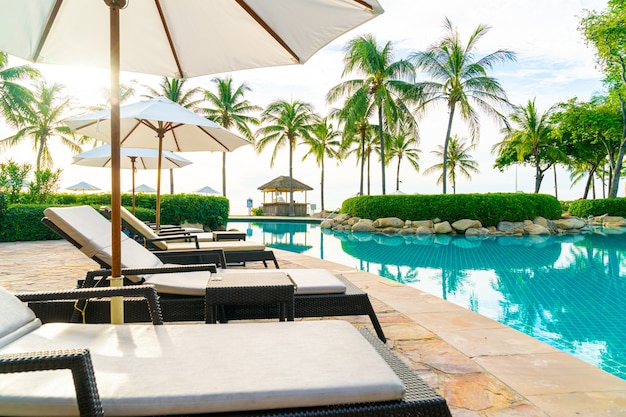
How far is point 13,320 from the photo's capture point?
171cm

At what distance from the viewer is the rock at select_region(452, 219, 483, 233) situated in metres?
16.0

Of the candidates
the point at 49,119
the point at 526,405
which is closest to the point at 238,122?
the point at 49,119

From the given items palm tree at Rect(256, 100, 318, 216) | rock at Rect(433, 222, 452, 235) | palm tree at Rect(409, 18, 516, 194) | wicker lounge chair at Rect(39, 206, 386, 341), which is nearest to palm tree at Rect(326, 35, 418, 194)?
palm tree at Rect(409, 18, 516, 194)

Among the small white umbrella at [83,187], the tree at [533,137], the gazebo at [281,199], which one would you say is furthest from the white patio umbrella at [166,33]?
the small white umbrella at [83,187]

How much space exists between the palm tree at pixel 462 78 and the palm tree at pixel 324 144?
11085 mm

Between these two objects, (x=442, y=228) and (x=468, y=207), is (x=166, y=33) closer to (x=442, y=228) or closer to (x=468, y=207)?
(x=442, y=228)

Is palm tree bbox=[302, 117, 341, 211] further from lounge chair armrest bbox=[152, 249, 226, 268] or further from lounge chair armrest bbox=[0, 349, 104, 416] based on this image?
lounge chair armrest bbox=[0, 349, 104, 416]

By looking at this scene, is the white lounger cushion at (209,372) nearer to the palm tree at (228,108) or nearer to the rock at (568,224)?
the rock at (568,224)

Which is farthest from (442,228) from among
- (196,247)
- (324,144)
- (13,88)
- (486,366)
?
(13,88)

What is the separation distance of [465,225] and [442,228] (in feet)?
3.04

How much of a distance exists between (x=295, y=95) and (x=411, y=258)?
2300 centimetres

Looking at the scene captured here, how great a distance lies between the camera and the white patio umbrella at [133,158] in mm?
8016

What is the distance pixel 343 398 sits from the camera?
1.20 metres

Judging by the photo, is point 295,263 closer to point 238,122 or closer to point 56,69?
point 56,69
